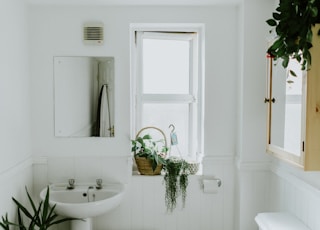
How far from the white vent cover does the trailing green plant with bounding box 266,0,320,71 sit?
4.47 feet

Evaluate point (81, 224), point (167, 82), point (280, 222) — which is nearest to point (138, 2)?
point (167, 82)

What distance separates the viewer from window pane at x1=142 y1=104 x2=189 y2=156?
288cm

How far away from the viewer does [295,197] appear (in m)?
2.16

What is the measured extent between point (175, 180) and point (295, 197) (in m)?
0.86

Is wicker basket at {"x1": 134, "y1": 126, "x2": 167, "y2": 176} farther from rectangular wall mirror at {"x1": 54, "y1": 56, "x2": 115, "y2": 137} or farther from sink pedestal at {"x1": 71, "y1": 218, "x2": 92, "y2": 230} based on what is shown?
sink pedestal at {"x1": 71, "y1": 218, "x2": 92, "y2": 230}

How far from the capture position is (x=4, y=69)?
206 cm

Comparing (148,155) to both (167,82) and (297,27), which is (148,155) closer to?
(167,82)

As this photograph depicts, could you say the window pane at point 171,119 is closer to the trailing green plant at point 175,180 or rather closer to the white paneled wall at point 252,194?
the trailing green plant at point 175,180

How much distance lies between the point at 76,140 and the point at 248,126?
1.31 metres

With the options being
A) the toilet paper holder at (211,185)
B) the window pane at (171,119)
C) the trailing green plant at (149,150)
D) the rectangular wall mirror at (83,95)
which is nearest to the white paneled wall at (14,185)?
the rectangular wall mirror at (83,95)

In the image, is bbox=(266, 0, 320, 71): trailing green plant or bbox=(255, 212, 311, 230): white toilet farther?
bbox=(255, 212, 311, 230): white toilet

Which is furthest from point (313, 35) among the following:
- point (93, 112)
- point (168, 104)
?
point (93, 112)

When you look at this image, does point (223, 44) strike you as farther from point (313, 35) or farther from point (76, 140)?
point (76, 140)

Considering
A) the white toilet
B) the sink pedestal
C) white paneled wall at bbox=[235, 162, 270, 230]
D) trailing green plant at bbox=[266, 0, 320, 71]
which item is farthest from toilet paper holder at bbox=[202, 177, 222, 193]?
trailing green plant at bbox=[266, 0, 320, 71]
